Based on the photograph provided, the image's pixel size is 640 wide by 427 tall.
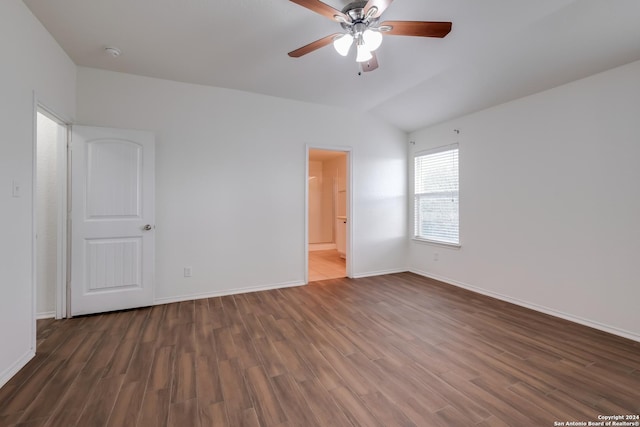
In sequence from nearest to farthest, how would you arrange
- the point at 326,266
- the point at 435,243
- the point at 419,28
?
1. the point at 419,28
2. the point at 435,243
3. the point at 326,266

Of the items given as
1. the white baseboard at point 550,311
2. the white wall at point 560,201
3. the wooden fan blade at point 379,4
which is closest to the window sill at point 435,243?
the white wall at point 560,201

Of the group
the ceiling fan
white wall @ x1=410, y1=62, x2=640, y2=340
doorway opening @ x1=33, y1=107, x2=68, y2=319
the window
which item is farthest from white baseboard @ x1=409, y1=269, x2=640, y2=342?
doorway opening @ x1=33, y1=107, x2=68, y2=319

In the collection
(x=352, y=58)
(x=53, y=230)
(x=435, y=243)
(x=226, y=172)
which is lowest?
(x=435, y=243)

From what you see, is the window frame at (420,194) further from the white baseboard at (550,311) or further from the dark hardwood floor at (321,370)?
the dark hardwood floor at (321,370)

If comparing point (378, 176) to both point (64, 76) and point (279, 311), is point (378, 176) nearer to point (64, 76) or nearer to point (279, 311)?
point (279, 311)

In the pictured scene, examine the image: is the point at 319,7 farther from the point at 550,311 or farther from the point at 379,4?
the point at 550,311

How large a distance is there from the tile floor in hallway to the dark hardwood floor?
146cm

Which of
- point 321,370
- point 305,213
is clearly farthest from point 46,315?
point 305,213

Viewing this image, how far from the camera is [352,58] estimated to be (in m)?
2.87

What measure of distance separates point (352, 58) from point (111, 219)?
3156 millimetres

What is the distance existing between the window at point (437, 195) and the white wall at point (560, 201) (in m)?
0.19

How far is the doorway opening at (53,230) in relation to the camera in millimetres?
2857

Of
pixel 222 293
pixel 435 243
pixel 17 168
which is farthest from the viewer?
pixel 435 243

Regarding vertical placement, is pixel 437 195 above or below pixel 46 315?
above
